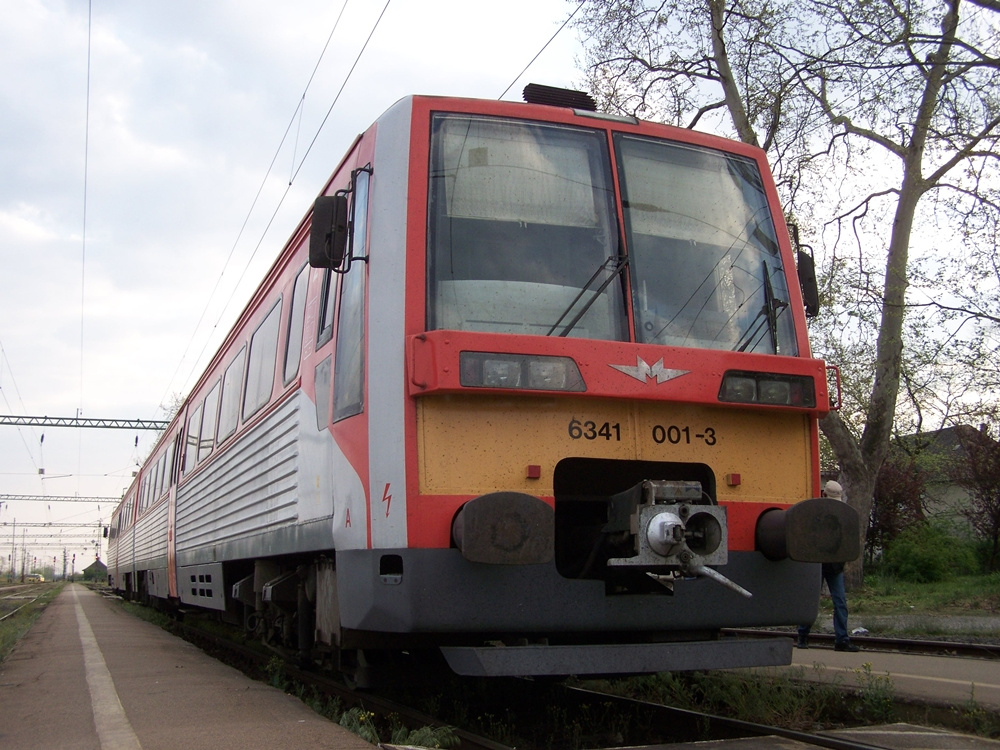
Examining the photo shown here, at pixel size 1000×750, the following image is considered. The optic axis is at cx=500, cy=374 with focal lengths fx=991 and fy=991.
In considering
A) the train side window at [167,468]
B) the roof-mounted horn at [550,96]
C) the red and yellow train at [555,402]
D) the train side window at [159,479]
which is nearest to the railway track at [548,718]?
the red and yellow train at [555,402]

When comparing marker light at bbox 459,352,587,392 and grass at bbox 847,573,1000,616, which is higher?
marker light at bbox 459,352,587,392

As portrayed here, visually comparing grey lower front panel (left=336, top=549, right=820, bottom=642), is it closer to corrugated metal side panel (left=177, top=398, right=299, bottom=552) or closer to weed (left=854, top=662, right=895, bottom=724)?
weed (left=854, top=662, right=895, bottom=724)

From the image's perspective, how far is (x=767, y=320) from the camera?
5312 mm

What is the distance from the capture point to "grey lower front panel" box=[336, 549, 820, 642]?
4301 millimetres

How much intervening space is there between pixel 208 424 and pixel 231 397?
5.61 feet

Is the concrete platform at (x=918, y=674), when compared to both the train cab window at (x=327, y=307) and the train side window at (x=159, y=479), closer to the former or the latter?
the train cab window at (x=327, y=307)

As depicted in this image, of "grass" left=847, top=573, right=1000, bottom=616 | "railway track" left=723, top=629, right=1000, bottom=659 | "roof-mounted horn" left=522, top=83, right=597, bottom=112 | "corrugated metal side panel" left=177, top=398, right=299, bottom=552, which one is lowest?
"grass" left=847, top=573, right=1000, bottom=616

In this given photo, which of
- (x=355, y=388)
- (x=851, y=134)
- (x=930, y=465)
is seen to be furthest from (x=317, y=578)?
(x=930, y=465)

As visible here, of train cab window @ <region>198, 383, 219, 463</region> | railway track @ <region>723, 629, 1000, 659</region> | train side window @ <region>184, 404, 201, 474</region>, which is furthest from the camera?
train side window @ <region>184, 404, 201, 474</region>

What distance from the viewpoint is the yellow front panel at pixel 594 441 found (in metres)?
4.42

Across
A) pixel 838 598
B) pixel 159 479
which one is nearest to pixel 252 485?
pixel 838 598

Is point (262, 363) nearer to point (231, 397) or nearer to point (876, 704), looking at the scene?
point (231, 397)

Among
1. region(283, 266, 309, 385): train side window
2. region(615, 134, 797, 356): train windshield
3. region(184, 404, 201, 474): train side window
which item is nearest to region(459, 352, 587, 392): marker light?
region(615, 134, 797, 356): train windshield

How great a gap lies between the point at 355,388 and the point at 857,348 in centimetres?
1290
